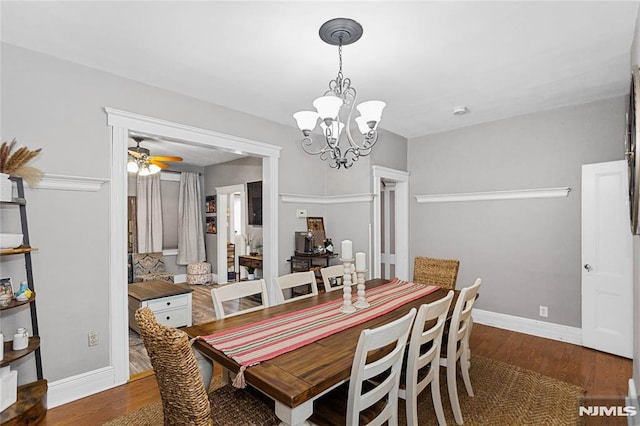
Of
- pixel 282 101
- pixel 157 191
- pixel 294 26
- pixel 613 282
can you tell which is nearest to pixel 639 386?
pixel 613 282

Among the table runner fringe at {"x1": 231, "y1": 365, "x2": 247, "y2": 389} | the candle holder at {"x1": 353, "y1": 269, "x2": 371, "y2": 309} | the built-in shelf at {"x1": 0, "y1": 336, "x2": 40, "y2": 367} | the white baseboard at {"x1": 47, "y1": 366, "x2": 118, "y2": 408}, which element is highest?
the candle holder at {"x1": 353, "y1": 269, "x2": 371, "y2": 309}

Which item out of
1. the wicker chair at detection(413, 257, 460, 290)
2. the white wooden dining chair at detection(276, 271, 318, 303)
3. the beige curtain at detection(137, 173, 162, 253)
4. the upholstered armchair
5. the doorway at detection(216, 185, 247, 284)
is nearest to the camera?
the white wooden dining chair at detection(276, 271, 318, 303)

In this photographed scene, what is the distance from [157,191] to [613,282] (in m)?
7.20

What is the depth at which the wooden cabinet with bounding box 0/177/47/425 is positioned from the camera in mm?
1900

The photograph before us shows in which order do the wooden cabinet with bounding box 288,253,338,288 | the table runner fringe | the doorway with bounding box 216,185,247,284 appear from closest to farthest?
the table runner fringe, the wooden cabinet with bounding box 288,253,338,288, the doorway with bounding box 216,185,247,284

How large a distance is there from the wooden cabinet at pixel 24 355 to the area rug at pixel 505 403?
0.44 m

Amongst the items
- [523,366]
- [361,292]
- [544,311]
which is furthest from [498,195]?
[361,292]

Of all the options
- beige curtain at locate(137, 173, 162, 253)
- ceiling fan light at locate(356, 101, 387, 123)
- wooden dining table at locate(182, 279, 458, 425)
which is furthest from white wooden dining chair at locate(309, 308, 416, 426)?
beige curtain at locate(137, 173, 162, 253)

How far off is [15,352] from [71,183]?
117 centimetres

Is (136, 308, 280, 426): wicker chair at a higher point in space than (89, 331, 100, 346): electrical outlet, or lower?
higher

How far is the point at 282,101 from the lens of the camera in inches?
129

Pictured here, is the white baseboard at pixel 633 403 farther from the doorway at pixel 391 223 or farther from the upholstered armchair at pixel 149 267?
the upholstered armchair at pixel 149 267

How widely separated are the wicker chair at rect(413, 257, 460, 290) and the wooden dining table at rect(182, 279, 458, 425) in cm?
156

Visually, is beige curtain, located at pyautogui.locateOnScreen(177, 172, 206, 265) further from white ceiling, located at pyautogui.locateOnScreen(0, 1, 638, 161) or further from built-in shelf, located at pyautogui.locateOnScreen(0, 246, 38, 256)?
built-in shelf, located at pyautogui.locateOnScreen(0, 246, 38, 256)
